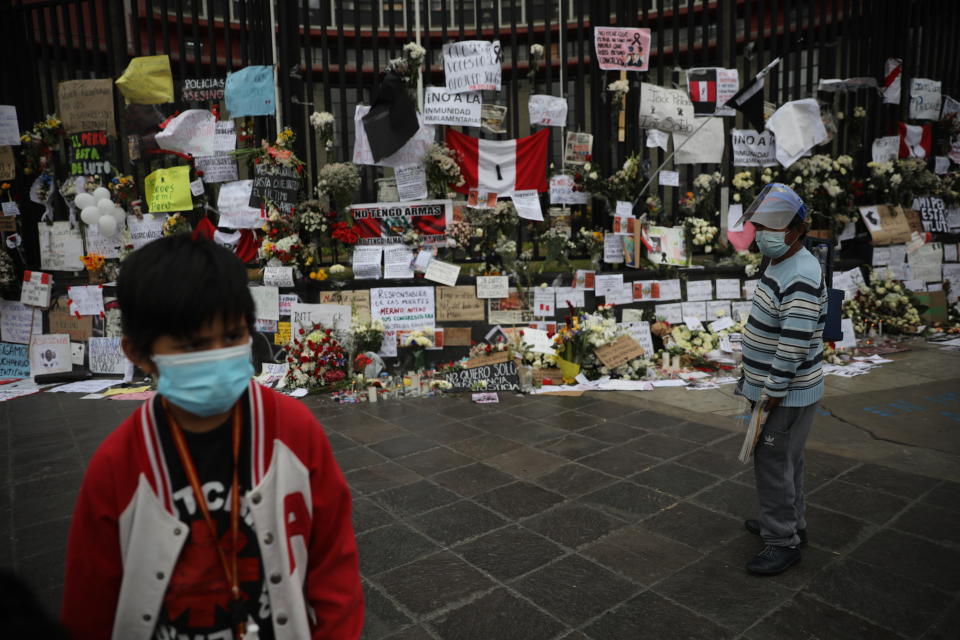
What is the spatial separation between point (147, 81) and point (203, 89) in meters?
0.73

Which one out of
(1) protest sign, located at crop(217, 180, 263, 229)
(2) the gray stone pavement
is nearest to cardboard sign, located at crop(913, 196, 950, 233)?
(2) the gray stone pavement

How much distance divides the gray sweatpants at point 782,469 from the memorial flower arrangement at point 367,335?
468cm

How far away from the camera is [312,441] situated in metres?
1.53

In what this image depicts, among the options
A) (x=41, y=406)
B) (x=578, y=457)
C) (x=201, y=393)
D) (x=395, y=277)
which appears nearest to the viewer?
(x=201, y=393)

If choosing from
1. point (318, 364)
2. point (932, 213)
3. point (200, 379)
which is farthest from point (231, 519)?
point (932, 213)

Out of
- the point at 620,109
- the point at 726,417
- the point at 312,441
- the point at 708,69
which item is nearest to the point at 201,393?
the point at 312,441

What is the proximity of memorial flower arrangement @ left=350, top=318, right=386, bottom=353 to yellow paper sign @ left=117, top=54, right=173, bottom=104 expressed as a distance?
12.7 ft

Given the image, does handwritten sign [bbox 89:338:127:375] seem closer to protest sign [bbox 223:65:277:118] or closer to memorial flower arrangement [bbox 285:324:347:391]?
memorial flower arrangement [bbox 285:324:347:391]

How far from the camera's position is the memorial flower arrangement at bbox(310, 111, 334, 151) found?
289 inches

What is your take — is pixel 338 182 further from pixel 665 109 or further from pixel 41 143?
pixel 665 109

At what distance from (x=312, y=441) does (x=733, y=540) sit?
2.76 m

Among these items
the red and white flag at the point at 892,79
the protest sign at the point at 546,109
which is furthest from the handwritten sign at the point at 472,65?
the red and white flag at the point at 892,79

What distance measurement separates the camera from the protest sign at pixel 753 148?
8.58m

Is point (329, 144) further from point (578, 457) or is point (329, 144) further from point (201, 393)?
point (201, 393)
